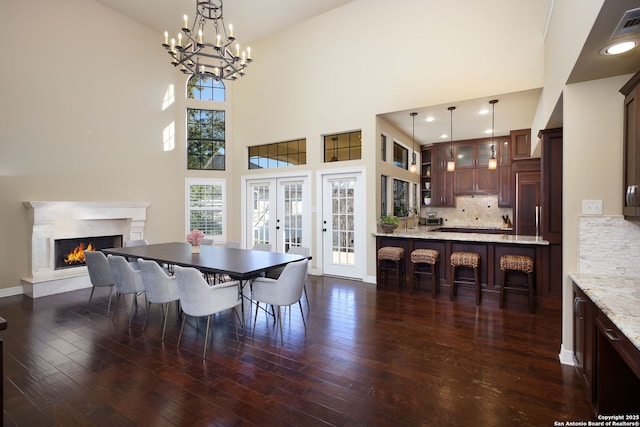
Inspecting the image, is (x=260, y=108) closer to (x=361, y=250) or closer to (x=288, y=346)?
(x=361, y=250)

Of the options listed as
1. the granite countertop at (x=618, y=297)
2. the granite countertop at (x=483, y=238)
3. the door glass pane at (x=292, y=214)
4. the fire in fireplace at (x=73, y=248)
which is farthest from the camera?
the door glass pane at (x=292, y=214)

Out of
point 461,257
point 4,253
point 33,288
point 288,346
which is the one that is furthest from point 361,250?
point 4,253

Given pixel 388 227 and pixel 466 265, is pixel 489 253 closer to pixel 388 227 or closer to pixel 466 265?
pixel 466 265

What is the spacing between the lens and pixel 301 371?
8.11 ft

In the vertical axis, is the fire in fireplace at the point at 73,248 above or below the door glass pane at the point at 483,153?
below

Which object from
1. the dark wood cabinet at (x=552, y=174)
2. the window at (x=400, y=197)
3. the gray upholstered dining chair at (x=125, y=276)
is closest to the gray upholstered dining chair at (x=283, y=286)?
the gray upholstered dining chair at (x=125, y=276)

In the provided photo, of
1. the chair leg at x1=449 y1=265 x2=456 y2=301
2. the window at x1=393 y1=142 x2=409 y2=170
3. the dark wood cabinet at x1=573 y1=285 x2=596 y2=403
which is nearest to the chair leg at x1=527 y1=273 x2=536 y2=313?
the chair leg at x1=449 y1=265 x2=456 y2=301

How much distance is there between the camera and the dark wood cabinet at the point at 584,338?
2.02 metres

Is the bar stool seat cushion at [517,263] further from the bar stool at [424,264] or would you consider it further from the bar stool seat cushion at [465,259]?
the bar stool at [424,264]

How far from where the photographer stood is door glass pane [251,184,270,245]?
6.80 meters

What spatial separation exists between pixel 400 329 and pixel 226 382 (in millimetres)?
1878

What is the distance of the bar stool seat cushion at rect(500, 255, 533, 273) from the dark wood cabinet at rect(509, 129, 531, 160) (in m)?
3.22

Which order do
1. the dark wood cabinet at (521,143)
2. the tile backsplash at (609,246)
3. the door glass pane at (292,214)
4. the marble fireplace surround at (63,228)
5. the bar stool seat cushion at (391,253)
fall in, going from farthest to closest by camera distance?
the door glass pane at (292,214)
the dark wood cabinet at (521,143)
the bar stool seat cushion at (391,253)
the marble fireplace surround at (63,228)
the tile backsplash at (609,246)

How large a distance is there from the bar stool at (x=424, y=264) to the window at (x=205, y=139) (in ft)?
Answer: 15.6
